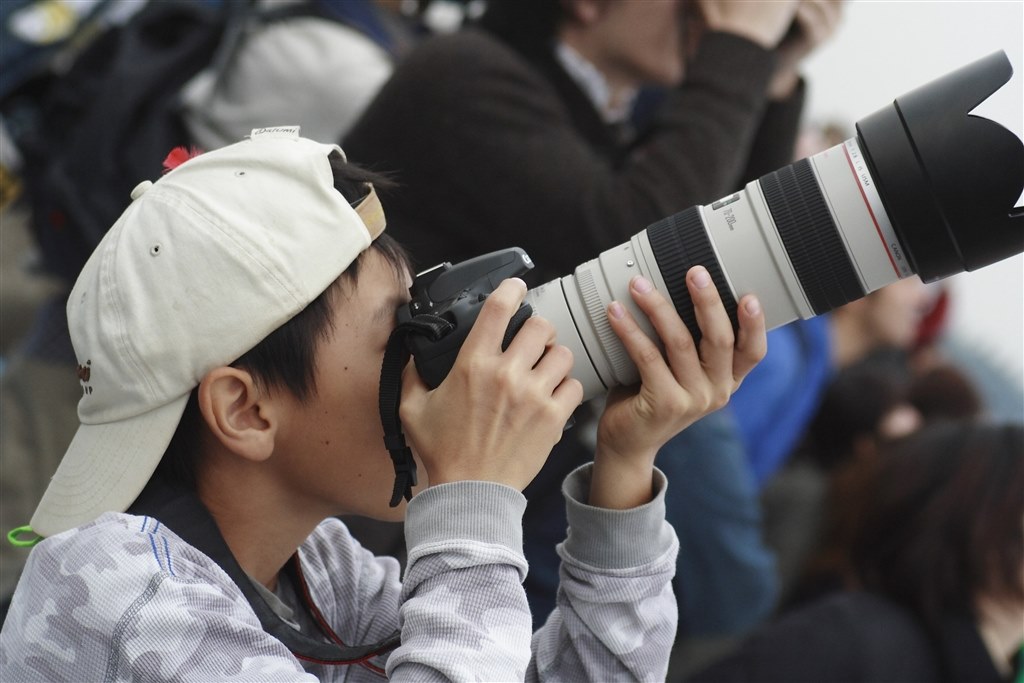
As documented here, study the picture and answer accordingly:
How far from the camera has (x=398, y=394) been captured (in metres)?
0.79

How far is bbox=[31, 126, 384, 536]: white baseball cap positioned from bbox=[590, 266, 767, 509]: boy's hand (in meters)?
0.20

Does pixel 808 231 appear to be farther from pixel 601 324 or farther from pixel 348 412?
pixel 348 412

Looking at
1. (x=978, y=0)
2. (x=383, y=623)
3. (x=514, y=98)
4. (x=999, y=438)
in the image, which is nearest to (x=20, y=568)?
(x=383, y=623)

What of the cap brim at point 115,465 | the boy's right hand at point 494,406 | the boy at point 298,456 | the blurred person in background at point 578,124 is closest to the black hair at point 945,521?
the blurred person in background at point 578,124

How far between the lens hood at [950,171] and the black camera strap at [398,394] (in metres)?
0.29

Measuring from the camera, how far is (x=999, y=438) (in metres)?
1.57

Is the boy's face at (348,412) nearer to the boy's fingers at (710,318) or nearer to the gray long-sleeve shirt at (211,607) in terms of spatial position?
the gray long-sleeve shirt at (211,607)

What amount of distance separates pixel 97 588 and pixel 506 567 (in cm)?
24

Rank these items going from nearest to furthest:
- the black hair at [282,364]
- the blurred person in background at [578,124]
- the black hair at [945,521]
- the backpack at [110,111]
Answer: the black hair at [282,364]
the blurred person in background at [578,124]
the backpack at [110,111]
the black hair at [945,521]

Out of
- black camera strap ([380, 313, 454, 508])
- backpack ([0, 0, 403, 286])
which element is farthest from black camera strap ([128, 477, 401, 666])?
backpack ([0, 0, 403, 286])

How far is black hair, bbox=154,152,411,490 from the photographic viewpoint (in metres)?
0.79

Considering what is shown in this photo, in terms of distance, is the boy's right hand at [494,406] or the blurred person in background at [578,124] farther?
the blurred person in background at [578,124]

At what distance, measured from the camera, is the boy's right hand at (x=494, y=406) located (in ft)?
2.41

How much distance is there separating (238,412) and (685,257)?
1.02 ft
